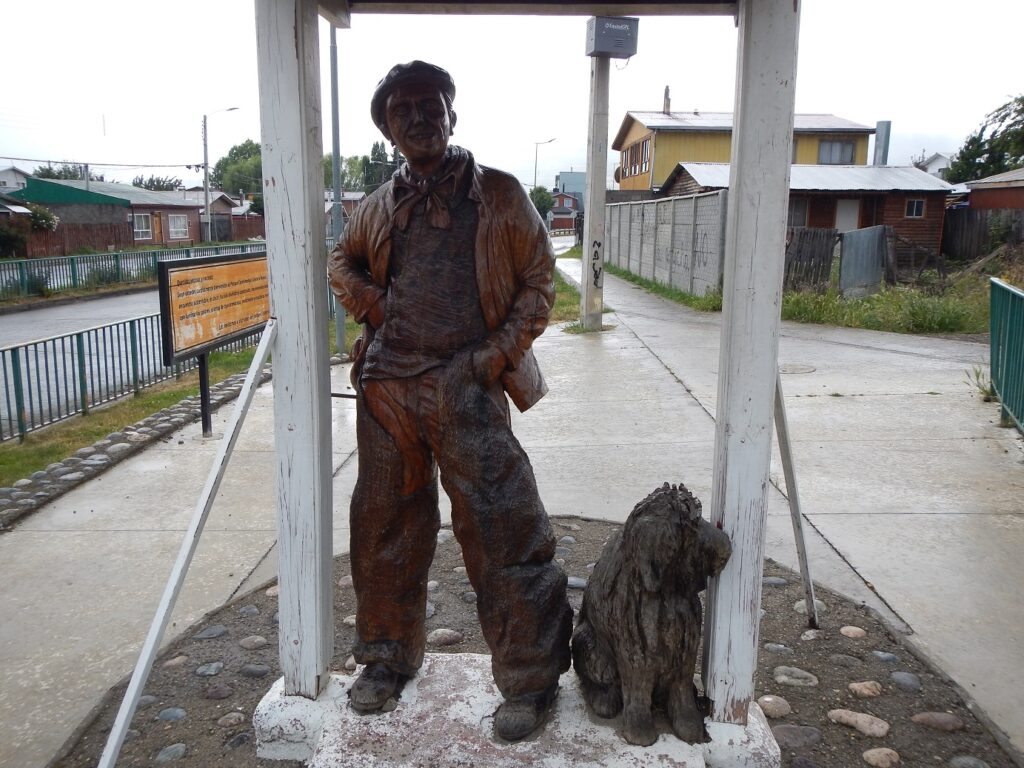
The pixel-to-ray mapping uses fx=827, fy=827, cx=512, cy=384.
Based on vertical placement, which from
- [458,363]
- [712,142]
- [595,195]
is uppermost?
[712,142]

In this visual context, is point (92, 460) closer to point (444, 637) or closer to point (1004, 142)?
point (444, 637)

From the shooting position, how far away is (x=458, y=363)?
2.35 meters

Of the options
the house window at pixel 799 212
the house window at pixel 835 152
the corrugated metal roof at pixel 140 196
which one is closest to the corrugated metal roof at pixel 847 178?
the house window at pixel 799 212

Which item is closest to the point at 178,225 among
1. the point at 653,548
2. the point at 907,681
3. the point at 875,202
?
the point at 875,202

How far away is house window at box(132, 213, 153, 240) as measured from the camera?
1592 inches

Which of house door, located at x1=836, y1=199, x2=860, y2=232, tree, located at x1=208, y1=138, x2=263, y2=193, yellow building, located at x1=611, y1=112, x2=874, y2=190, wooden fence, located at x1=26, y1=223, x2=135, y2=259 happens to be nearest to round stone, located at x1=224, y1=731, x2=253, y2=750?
house door, located at x1=836, y1=199, x2=860, y2=232

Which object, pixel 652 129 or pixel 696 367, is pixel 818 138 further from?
pixel 696 367

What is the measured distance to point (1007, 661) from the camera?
10.6 ft

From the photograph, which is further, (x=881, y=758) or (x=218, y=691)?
(x=218, y=691)

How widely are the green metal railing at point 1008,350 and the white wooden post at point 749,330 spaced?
4.58 m

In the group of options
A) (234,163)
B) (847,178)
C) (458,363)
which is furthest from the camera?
(234,163)

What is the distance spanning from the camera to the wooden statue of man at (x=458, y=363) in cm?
234

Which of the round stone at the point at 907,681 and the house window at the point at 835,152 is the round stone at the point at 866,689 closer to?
the round stone at the point at 907,681

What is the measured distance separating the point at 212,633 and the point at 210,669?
0.32 metres
